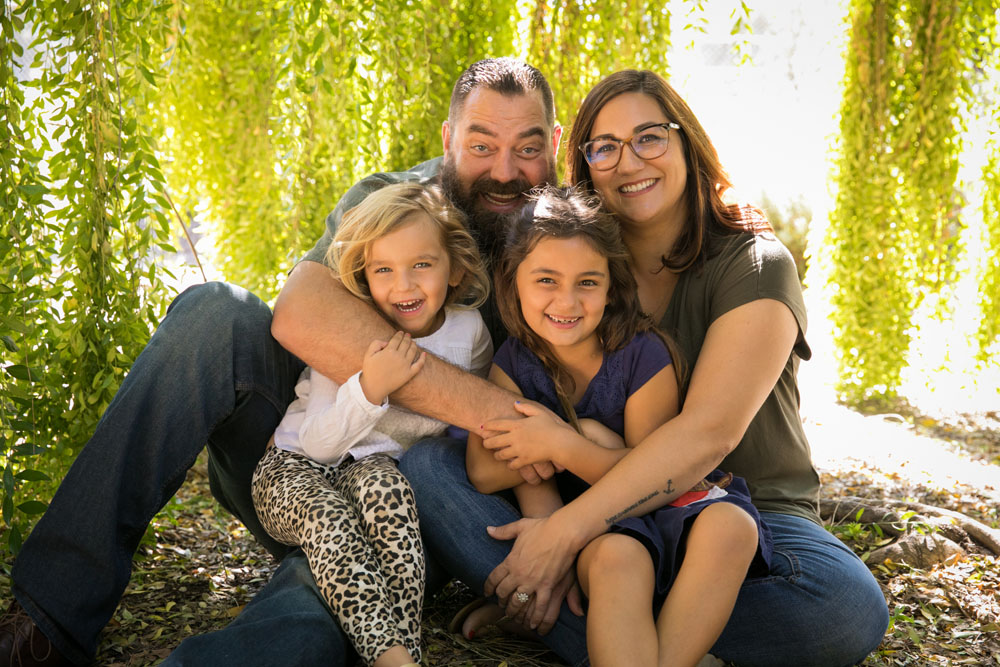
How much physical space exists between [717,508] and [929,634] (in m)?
0.84

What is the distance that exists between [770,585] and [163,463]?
1214 mm

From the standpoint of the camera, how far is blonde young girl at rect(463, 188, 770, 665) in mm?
1478

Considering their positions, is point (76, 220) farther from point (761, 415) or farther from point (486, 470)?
point (761, 415)

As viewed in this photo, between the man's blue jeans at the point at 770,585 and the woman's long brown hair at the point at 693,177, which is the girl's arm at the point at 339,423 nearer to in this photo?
the man's blue jeans at the point at 770,585

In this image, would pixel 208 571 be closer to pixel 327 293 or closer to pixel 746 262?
pixel 327 293

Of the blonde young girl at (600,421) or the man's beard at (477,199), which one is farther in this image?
the man's beard at (477,199)

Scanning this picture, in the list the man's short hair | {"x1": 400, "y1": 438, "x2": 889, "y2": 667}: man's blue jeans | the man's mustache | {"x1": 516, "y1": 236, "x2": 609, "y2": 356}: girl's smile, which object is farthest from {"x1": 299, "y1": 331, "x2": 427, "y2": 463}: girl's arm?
the man's short hair

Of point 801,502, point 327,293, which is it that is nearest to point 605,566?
point 801,502

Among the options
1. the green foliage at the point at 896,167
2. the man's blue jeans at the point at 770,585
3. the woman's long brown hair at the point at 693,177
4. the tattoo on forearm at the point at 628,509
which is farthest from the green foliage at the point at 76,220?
the green foliage at the point at 896,167

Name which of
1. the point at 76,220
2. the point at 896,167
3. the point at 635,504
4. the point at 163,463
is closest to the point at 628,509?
the point at 635,504

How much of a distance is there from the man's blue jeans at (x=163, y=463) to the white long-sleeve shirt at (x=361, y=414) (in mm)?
79

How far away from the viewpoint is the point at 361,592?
151 centimetres

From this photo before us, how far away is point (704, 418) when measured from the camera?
63.0 inches

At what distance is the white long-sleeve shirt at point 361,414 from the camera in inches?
68.4
